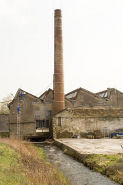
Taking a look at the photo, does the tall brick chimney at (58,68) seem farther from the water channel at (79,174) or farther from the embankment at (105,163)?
the water channel at (79,174)

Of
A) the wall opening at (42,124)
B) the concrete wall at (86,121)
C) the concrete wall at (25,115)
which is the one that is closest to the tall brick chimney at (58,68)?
the wall opening at (42,124)

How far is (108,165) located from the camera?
1091 cm

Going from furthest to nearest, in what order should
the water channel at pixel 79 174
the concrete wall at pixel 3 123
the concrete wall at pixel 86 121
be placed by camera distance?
the concrete wall at pixel 3 123, the concrete wall at pixel 86 121, the water channel at pixel 79 174

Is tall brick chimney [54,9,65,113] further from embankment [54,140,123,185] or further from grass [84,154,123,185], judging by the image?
grass [84,154,123,185]

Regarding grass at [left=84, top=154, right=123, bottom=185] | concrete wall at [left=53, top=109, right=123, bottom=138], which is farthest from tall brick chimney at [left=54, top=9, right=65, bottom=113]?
grass at [left=84, top=154, right=123, bottom=185]

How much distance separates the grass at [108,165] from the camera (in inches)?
384

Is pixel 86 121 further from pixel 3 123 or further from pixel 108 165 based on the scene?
pixel 3 123

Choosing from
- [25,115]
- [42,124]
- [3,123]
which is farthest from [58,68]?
[3,123]

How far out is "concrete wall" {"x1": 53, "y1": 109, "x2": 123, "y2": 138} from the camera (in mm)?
25688

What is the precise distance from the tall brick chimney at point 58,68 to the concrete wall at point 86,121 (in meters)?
2.64

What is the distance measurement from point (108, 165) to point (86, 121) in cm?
1541

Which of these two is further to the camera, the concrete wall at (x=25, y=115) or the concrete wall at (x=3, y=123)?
the concrete wall at (x=3, y=123)

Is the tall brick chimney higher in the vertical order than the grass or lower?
higher

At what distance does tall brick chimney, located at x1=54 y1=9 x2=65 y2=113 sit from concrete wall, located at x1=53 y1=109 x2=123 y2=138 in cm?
264
